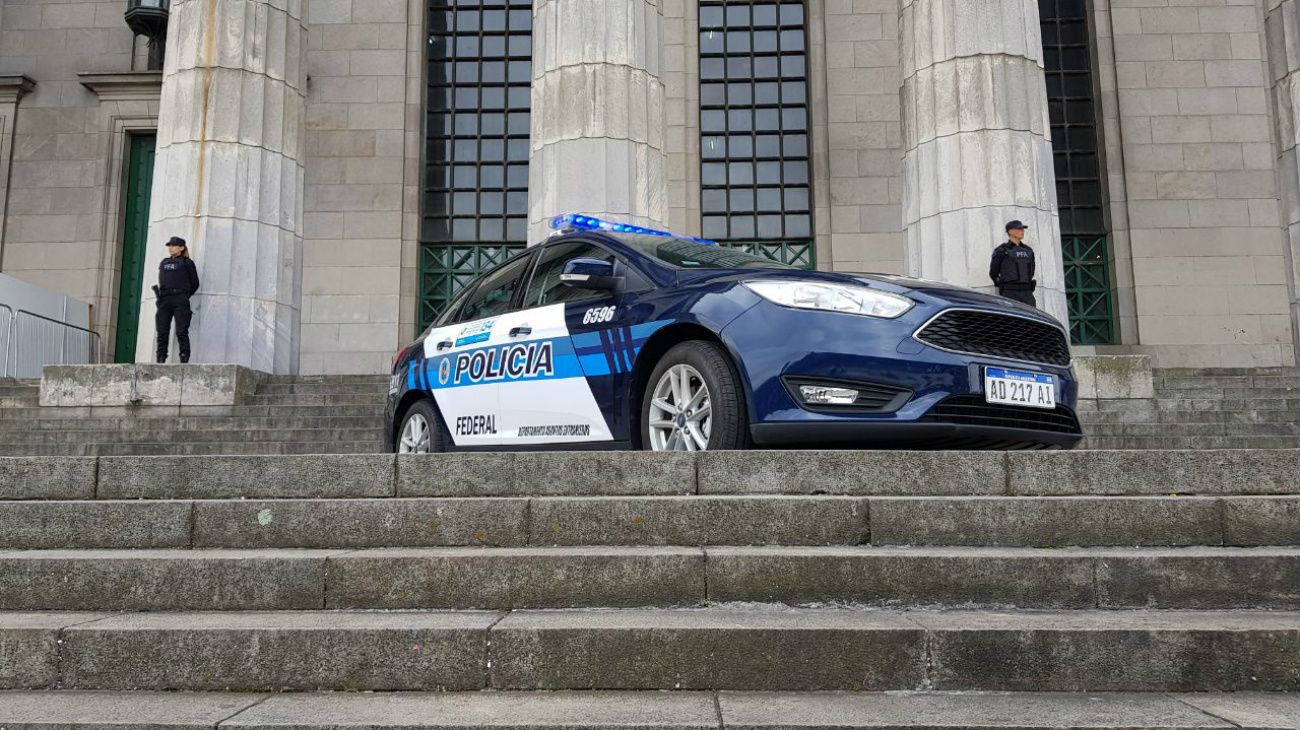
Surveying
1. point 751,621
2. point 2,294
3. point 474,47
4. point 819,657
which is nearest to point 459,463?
point 751,621

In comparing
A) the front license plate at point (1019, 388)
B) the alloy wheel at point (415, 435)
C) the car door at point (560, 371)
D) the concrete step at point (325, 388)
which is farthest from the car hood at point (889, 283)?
the concrete step at point (325, 388)

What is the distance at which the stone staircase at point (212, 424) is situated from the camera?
1044cm

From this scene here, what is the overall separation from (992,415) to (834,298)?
999 millimetres

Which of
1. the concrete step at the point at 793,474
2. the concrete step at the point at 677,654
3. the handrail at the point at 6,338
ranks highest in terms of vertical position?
the handrail at the point at 6,338

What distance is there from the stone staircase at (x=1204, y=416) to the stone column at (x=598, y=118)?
5.87m

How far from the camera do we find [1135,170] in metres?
18.6

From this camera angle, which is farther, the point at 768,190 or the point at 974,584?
the point at 768,190

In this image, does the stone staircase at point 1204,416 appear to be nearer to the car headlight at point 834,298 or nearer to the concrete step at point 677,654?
the car headlight at point 834,298

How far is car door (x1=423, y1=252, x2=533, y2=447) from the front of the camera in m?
6.65

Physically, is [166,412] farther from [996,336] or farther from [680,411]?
[996,336]

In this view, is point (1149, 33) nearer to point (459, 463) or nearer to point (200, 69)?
point (200, 69)

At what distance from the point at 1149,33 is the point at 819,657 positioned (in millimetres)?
19131

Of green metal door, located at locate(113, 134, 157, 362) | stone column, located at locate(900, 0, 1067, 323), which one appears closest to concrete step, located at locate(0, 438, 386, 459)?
stone column, located at locate(900, 0, 1067, 323)

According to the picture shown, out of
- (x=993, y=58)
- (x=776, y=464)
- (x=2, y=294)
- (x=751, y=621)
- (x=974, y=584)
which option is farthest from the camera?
(x=2, y=294)
